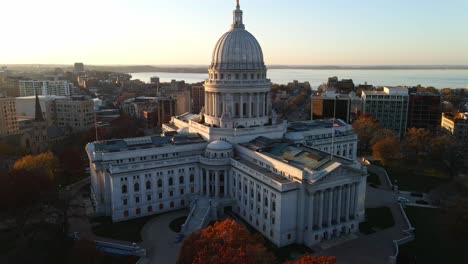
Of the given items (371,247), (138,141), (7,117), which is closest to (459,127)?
(371,247)

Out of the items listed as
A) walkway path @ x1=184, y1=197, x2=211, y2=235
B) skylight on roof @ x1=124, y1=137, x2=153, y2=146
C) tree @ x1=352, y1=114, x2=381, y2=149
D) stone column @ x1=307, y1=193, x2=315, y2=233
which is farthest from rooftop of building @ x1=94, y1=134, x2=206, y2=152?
tree @ x1=352, y1=114, x2=381, y2=149

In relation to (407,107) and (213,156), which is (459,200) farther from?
(407,107)

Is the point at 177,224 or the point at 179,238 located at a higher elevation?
the point at 179,238

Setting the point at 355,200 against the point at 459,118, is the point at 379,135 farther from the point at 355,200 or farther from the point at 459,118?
the point at 355,200

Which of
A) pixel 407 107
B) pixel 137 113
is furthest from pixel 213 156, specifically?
pixel 137 113

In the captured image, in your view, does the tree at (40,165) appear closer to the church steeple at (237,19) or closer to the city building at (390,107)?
the church steeple at (237,19)
